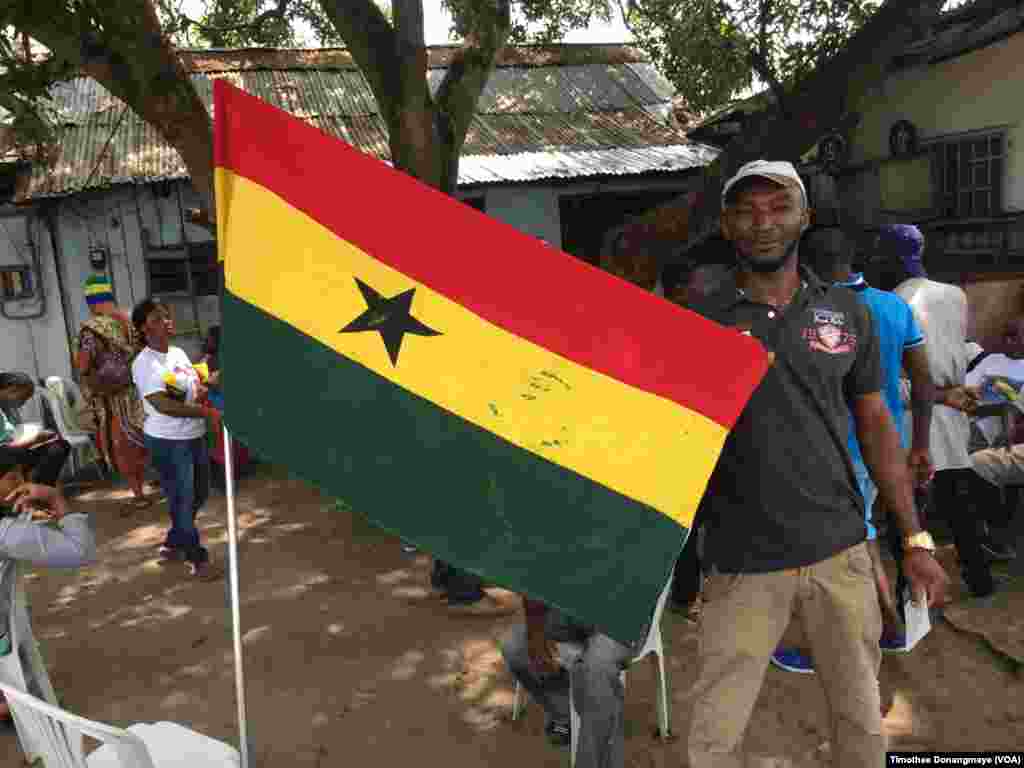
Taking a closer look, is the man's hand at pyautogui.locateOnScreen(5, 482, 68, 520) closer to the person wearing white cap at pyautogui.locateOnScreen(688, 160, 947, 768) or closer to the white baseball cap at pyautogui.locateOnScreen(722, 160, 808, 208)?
the person wearing white cap at pyautogui.locateOnScreen(688, 160, 947, 768)

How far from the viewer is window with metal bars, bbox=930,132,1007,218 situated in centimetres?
798

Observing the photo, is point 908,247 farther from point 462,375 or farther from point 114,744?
point 114,744

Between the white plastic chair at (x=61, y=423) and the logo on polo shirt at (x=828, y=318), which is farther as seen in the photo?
the white plastic chair at (x=61, y=423)

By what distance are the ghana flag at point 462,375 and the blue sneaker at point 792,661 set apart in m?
1.87

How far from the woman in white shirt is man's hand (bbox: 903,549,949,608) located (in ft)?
12.8

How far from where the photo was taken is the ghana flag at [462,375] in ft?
6.45

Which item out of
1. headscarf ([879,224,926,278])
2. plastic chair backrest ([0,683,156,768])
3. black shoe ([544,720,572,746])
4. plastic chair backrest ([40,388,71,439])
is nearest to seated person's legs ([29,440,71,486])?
plastic chair backrest ([0,683,156,768])

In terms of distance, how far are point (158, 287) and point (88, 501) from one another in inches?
104

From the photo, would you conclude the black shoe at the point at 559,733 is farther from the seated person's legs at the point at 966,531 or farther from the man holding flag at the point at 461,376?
the seated person's legs at the point at 966,531

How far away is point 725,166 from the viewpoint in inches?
221

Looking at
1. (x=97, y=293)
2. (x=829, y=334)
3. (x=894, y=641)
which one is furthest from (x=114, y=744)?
(x=97, y=293)

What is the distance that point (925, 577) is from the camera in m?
2.20

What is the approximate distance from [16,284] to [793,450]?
876cm

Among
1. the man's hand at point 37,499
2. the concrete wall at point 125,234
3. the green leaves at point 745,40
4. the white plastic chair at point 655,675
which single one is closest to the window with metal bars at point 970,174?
the green leaves at point 745,40
